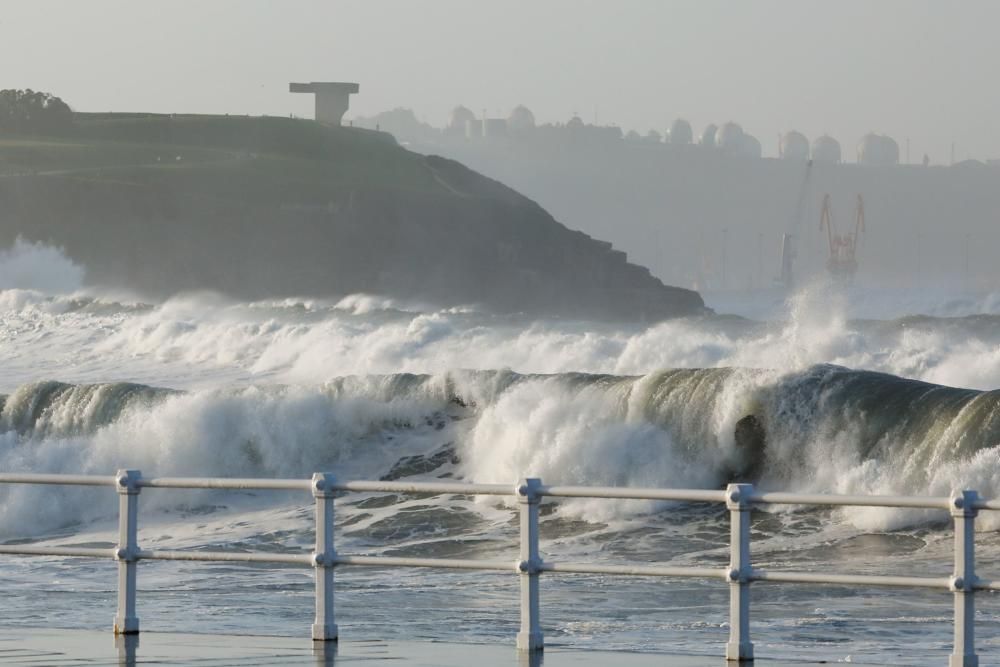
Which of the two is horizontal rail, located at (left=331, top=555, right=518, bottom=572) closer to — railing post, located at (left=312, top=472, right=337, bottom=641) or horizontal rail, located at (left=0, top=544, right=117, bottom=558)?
railing post, located at (left=312, top=472, right=337, bottom=641)

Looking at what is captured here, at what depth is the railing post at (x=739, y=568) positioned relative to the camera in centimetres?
1095

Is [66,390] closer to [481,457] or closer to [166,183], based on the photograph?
[481,457]

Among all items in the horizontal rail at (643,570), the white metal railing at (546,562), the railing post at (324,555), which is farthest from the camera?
the railing post at (324,555)

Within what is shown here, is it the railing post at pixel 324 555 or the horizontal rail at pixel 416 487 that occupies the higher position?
the horizontal rail at pixel 416 487

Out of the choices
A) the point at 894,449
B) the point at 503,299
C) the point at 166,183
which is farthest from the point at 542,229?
the point at 894,449

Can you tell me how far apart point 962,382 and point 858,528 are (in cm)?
1732

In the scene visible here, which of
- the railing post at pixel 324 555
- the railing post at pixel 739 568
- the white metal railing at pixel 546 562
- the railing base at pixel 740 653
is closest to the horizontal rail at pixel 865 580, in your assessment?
the white metal railing at pixel 546 562

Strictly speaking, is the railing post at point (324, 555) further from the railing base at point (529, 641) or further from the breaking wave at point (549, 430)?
the breaking wave at point (549, 430)

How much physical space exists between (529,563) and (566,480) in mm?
18146

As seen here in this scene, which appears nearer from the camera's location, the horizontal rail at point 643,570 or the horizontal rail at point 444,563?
the horizontal rail at point 643,570

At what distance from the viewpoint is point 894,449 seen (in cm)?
2711

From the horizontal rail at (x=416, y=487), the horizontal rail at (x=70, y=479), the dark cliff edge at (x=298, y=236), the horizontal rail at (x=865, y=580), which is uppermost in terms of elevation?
the dark cliff edge at (x=298, y=236)

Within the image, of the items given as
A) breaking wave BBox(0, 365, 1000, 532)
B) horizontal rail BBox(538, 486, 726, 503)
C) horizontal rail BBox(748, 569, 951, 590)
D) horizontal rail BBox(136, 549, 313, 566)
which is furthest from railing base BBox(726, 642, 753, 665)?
breaking wave BBox(0, 365, 1000, 532)

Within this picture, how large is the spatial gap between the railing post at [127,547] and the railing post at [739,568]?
362cm
